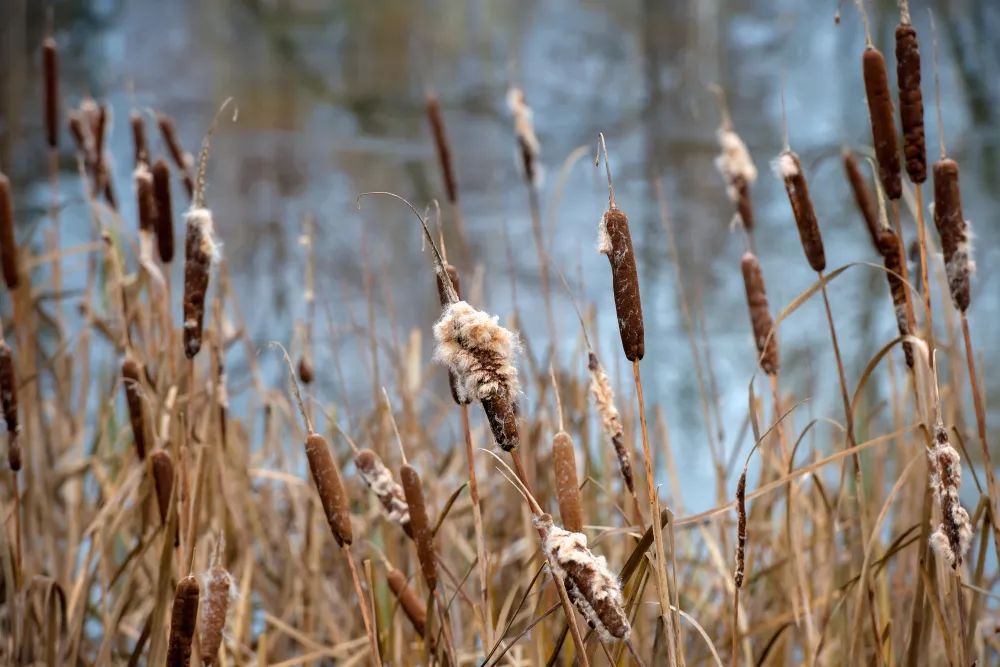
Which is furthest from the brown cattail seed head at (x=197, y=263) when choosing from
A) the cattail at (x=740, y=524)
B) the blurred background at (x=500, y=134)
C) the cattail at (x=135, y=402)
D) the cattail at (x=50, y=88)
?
the blurred background at (x=500, y=134)

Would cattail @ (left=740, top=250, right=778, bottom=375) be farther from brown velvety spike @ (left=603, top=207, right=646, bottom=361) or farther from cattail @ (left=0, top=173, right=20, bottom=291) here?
cattail @ (left=0, top=173, right=20, bottom=291)

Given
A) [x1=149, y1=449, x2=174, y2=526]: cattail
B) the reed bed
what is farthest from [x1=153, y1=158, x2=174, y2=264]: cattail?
[x1=149, y1=449, x2=174, y2=526]: cattail

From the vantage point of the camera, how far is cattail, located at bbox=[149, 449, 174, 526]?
0.44 m

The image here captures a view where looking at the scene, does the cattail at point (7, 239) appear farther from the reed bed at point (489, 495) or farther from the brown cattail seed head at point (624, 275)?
the brown cattail seed head at point (624, 275)

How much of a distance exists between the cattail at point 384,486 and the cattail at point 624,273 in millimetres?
148

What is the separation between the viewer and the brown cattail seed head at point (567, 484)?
1.15 feet

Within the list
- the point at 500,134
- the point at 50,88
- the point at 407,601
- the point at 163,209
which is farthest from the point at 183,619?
the point at 500,134

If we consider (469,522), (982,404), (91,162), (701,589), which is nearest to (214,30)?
(91,162)

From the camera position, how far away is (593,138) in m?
2.45

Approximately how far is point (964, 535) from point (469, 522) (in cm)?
65

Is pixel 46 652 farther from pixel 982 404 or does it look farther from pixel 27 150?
pixel 27 150

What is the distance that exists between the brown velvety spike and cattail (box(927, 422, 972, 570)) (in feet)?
0.47

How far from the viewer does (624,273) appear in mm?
313

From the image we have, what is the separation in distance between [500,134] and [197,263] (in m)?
2.10
